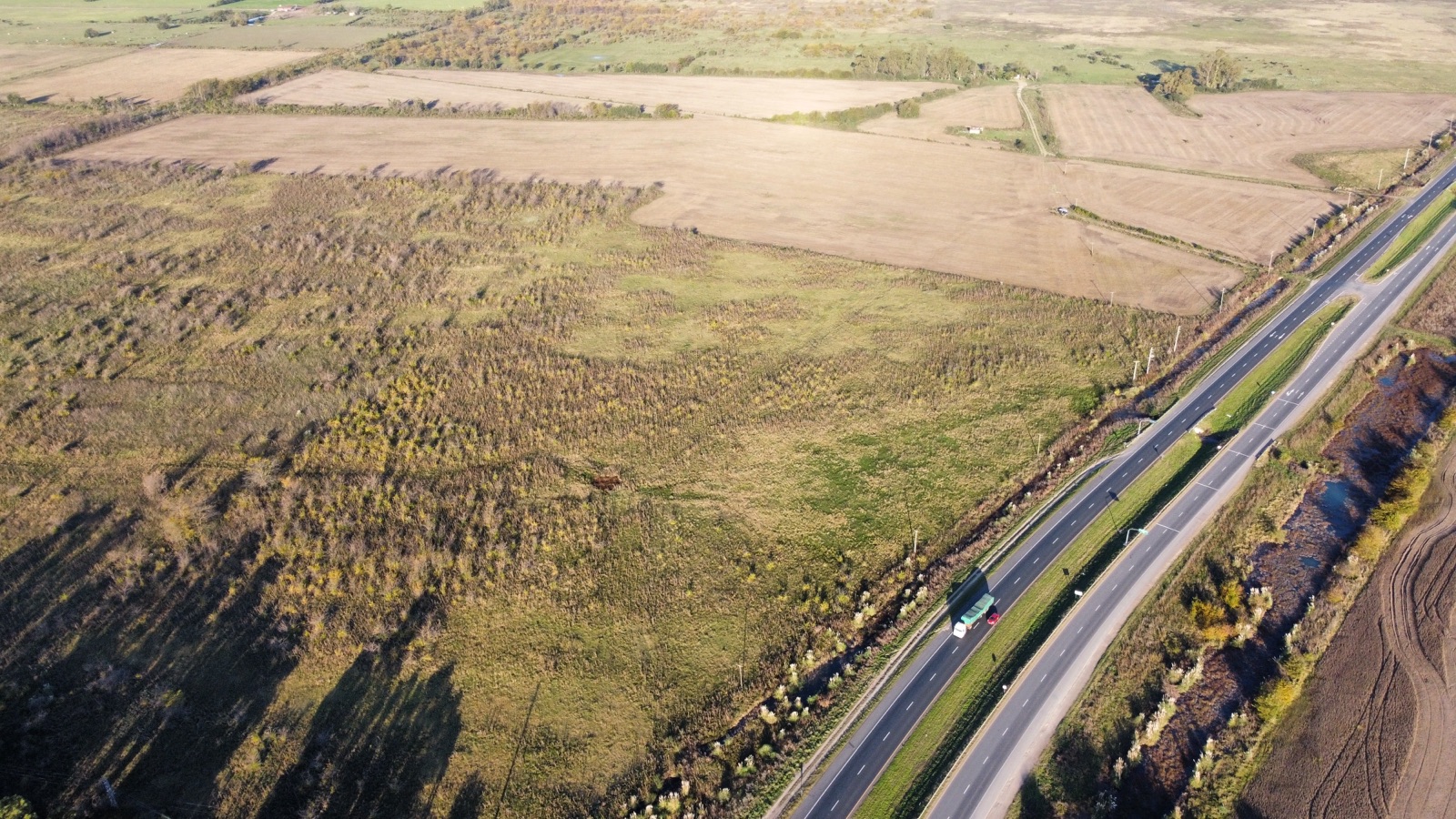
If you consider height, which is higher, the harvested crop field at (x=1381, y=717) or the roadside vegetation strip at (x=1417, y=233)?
the roadside vegetation strip at (x=1417, y=233)

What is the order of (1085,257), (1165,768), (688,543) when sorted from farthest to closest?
(1085,257)
(688,543)
(1165,768)

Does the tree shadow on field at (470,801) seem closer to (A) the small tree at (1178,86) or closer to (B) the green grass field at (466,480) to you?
(B) the green grass field at (466,480)

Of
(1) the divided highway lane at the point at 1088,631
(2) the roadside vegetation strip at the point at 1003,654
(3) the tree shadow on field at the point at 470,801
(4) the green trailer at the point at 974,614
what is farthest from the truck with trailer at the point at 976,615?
(3) the tree shadow on field at the point at 470,801

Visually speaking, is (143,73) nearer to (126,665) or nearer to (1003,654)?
(126,665)

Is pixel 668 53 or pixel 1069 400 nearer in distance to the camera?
pixel 1069 400

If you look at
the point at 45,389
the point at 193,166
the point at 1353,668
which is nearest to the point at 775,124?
the point at 193,166

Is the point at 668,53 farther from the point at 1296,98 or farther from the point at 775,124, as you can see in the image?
the point at 1296,98
